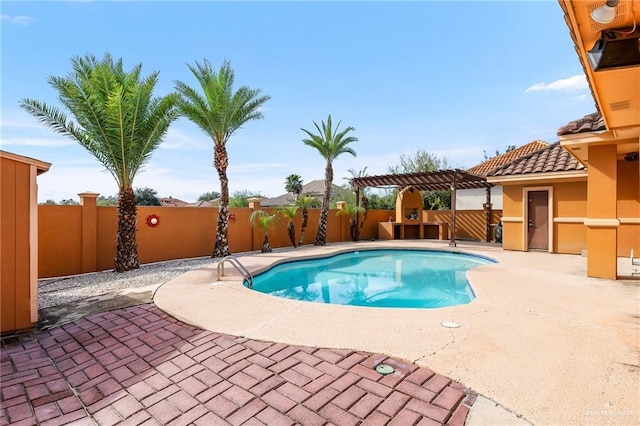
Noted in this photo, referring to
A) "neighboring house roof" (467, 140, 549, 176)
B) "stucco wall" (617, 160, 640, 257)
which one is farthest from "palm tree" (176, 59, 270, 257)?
"neighboring house roof" (467, 140, 549, 176)

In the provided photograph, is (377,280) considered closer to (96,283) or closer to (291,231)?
(291,231)

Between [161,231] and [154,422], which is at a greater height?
[161,231]

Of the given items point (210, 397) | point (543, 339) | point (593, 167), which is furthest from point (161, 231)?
point (593, 167)

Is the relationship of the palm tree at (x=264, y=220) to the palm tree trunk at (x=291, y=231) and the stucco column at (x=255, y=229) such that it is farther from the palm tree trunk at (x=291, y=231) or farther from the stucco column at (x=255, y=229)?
the palm tree trunk at (x=291, y=231)

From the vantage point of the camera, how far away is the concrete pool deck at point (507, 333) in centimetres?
289

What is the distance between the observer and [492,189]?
27.2 metres

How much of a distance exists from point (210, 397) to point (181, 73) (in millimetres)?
12982

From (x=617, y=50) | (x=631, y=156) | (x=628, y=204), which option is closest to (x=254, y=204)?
(x=617, y=50)

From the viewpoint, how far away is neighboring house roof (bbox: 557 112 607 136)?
7.61 m

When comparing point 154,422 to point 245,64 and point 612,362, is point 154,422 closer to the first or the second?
point 612,362

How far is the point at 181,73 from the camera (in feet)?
41.2

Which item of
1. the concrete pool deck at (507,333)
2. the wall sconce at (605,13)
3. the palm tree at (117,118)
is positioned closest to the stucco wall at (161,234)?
the palm tree at (117,118)

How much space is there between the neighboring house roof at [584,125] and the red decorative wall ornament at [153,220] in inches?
546

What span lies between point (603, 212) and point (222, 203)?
12.8 metres
